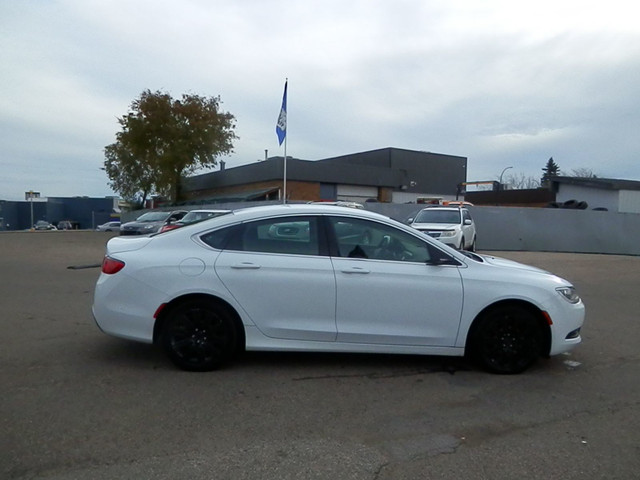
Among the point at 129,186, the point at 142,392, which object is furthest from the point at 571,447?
the point at 129,186

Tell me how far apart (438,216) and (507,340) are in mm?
12558

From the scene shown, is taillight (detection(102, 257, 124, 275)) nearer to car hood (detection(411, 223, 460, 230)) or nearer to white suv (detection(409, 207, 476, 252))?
white suv (detection(409, 207, 476, 252))

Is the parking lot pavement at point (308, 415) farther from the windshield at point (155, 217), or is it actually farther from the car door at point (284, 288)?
the windshield at point (155, 217)

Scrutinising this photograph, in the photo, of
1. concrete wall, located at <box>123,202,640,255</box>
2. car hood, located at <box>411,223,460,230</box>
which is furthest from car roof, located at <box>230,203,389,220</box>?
concrete wall, located at <box>123,202,640,255</box>

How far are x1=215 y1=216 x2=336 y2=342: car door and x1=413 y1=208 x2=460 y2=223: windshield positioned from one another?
500 inches

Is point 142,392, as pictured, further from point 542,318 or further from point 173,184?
point 173,184

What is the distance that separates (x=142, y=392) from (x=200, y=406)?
0.63 meters

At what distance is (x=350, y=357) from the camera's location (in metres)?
5.50

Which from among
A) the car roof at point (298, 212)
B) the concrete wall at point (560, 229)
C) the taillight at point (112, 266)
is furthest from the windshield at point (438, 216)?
the taillight at point (112, 266)

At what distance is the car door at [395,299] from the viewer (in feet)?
16.0

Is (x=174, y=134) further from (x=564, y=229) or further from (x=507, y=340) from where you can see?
(x=507, y=340)

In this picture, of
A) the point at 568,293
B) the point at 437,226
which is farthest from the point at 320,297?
the point at 437,226

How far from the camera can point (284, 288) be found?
485 cm

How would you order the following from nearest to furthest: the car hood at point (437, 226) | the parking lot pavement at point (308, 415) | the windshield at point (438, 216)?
the parking lot pavement at point (308, 415) < the car hood at point (437, 226) < the windshield at point (438, 216)
